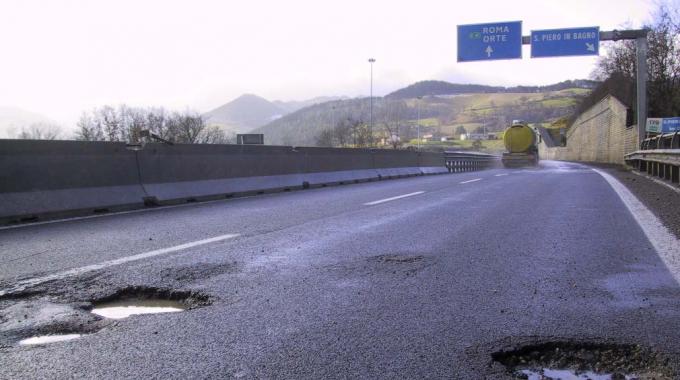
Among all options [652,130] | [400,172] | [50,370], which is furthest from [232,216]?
[652,130]

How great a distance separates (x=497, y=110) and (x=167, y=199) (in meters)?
175

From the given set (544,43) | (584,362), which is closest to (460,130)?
(544,43)

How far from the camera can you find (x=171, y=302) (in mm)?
4035

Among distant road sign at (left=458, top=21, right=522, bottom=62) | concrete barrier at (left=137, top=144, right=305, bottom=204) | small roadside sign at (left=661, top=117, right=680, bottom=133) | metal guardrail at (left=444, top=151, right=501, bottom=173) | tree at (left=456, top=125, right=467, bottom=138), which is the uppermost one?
distant road sign at (left=458, top=21, right=522, bottom=62)

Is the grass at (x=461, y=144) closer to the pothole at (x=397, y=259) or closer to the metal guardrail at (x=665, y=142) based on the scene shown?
the metal guardrail at (x=665, y=142)

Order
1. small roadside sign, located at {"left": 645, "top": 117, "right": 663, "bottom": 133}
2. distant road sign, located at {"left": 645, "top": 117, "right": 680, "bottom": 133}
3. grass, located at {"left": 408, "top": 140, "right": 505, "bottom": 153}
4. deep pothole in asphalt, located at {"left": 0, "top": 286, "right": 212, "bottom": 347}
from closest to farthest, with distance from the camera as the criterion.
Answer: deep pothole in asphalt, located at {"left": 0, "top": 286, "right": 212, "bottom": 347}, distant road sign, located at {"left": 645, "top": 117, "right": 680, "bottom": 133}, small roadside sign, located at {"left": 645, "top": 117, "right": 663, "bottom": 133}, grass, located at {"left": 408, "top": 140, "right": 505, "bottom": 153}

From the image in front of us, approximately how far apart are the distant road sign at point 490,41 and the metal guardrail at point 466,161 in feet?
20.6

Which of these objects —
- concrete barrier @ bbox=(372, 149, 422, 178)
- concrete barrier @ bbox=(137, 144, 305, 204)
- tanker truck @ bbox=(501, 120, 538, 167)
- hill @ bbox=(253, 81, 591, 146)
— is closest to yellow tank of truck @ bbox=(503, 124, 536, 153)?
tanker truck @ bbox=(501, 120, 538, 167)

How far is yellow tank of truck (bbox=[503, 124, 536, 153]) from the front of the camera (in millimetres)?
40188

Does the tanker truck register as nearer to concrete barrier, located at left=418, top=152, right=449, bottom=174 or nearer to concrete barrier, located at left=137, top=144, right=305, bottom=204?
concrete barrier, located at left=418, top=152, right=449, bottom=174

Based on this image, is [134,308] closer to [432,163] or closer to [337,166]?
[337,166]

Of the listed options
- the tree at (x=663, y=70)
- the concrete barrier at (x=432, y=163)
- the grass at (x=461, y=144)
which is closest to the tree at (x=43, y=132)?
the concrete barrier at (x=432, y=163)

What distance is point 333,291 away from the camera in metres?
4.26

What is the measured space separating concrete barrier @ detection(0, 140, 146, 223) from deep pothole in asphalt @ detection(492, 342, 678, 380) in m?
7.61
